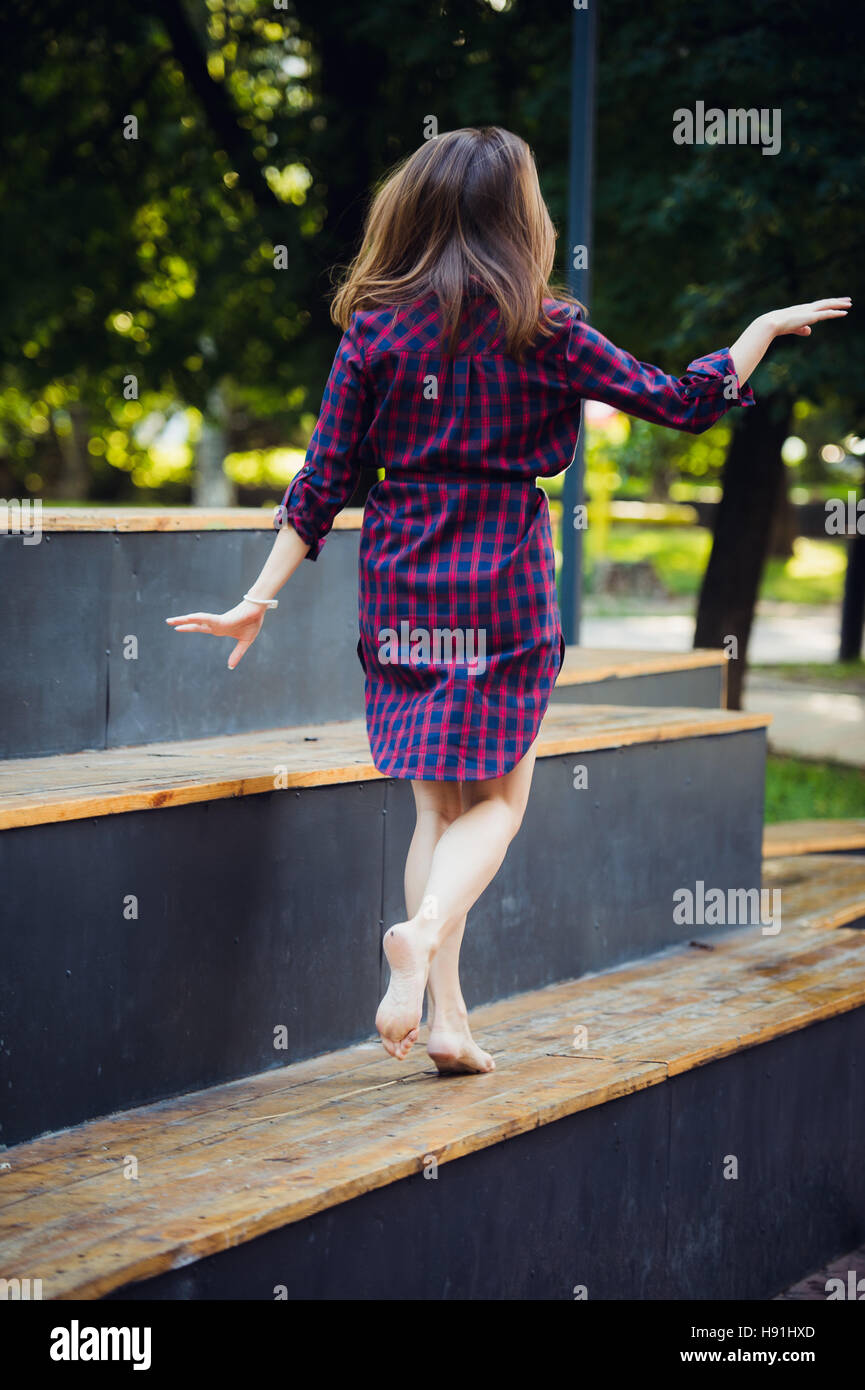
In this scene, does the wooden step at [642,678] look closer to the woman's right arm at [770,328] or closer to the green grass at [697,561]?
the woman's right arm at [770,328]

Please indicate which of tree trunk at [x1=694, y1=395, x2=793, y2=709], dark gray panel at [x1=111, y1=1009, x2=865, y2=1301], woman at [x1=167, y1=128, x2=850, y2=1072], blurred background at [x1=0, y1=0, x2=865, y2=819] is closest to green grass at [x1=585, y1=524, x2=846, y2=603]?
blurred background at [x1=0, y1=0, x2=865, y2=819]

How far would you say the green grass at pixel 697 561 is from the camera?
21.8 meters

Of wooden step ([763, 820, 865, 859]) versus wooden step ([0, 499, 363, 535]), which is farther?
wooden step ([763, 820, 865, 859])

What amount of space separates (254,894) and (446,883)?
446mm

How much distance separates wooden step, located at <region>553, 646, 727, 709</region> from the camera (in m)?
4.89

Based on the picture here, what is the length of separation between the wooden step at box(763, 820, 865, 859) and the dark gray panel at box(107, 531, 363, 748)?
7.80 feet

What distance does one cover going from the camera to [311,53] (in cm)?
1013

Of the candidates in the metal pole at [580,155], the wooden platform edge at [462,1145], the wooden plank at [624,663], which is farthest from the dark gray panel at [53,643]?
the metal pole at [580,155]

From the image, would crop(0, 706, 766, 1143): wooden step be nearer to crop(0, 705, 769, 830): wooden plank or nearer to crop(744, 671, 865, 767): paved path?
crop(0, 705, 769, 830): wooden plank

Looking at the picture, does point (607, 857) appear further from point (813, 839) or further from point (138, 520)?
point (813, 839)

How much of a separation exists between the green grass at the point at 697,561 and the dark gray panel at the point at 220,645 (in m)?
15.9
